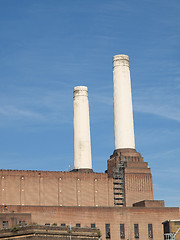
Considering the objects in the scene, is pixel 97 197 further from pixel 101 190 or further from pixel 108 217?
pixel 108 217

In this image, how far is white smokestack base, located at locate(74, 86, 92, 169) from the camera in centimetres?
11794

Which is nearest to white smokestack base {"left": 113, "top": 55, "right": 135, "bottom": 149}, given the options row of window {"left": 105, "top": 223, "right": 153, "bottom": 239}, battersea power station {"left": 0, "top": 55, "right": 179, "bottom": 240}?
battersea power station {"left": 0, "top": 55, "right": 179, "bottom": 240}

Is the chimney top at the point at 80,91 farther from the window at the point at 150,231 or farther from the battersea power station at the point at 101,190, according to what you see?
the window at the point at 150,231

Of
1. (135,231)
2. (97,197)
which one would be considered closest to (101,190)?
(97,197)

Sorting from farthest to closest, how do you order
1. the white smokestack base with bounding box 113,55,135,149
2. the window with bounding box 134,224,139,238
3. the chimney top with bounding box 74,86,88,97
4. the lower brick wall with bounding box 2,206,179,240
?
the chimney top with bounding box 74,86,88,97 < the white smokestack base with bounding box 113,55,135,149 < the window with bounding box 134,224,139,238 < the lower brick wall with bounding box 2,206,179,240

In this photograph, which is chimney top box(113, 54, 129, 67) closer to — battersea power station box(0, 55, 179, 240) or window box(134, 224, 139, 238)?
battersea power station box(0, 55, 179, 240)

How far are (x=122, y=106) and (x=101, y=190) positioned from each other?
54.5ft

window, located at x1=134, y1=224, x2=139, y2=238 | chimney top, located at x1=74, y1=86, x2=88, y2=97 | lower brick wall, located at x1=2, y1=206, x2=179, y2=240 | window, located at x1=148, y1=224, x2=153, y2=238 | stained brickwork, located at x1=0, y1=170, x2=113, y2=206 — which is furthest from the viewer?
chimney top, located at x1=74, y1=86, x2=88, y2=97

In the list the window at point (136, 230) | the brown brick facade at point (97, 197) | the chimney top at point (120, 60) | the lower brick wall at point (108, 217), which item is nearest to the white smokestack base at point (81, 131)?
the brown brick facade at point (97, 197)

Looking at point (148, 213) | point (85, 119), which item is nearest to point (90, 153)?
point (85, 119)

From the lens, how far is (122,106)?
114m

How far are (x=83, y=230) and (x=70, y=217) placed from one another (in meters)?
13.6

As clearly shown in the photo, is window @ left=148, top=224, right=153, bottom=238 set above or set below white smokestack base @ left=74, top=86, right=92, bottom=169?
below

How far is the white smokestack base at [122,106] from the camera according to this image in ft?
371
